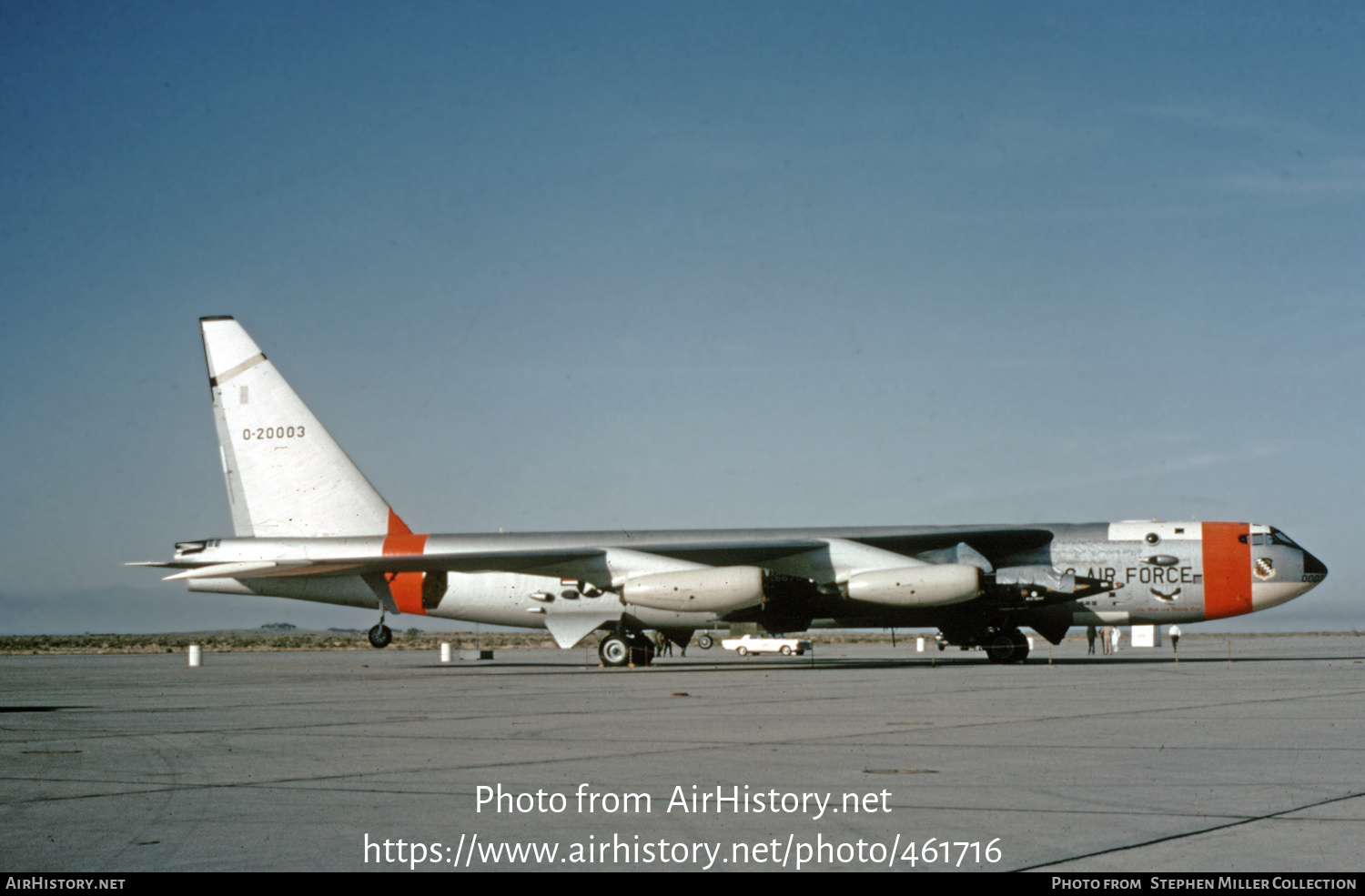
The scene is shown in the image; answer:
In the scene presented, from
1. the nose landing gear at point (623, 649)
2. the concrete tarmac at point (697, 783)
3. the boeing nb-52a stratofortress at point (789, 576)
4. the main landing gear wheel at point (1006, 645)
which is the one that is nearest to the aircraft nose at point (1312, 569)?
the boeing nb-52a stratofortress at point (789, 576)

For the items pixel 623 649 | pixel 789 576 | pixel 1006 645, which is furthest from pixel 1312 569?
pixel 623 649

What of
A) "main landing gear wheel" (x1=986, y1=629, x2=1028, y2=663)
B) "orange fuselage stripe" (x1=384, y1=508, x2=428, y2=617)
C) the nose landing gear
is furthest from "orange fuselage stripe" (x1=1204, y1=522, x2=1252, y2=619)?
"orange fuselage stripe" (x1=384, y1=508, x2=428, y2=617)

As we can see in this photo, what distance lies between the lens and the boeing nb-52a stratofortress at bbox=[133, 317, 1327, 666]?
2672cm

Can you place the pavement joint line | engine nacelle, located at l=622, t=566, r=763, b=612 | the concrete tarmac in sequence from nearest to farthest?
the pavement joint line → the concrete tarmac → engine nacelle, located at l=622, t=566, r=763, b=612

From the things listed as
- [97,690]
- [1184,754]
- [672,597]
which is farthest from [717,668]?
[1184,754]

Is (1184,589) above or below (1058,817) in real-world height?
below

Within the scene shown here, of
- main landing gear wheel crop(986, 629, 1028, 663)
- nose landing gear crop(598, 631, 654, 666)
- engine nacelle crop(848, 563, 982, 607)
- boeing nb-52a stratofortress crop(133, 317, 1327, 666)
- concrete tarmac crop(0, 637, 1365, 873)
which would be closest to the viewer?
concrete tarmac crop(0, 637, 1365, 873)

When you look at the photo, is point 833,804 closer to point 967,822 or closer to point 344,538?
point 967,822

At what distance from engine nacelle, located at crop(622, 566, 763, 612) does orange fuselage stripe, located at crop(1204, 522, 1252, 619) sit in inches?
403

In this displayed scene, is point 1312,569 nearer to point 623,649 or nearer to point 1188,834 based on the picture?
point 623,649

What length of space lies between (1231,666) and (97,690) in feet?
75.5

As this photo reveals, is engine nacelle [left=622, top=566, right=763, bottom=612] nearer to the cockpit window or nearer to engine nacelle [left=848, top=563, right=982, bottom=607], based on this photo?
engine nacelle [left=848, top=563, right=982, bottom=607]

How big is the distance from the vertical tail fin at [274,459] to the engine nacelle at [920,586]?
40.5ft

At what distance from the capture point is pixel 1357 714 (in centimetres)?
1326
